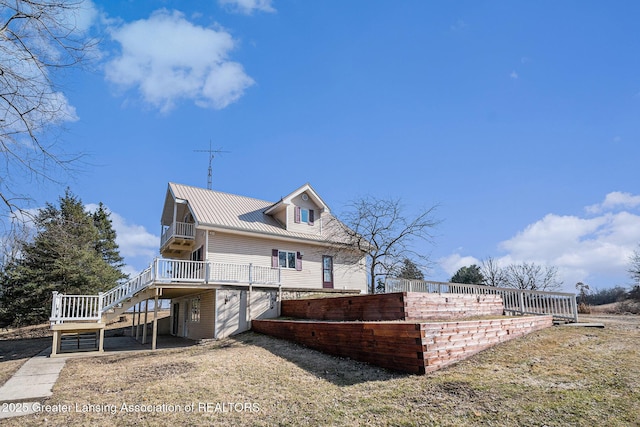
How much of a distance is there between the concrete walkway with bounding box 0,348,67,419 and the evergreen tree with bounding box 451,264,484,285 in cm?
3196

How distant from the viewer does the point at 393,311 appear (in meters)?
10.3

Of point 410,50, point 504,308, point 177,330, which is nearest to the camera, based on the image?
point 410,50

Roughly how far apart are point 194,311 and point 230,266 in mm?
4155

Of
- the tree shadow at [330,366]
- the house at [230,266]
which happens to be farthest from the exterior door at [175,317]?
the tree shadow at [330,366]

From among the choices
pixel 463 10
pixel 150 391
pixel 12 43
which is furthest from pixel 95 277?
pixel 463 10

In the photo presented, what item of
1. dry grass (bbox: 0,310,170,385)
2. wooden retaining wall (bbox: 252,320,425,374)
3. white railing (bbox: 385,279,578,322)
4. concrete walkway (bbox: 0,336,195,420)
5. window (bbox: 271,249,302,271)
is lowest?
dry grass (bbox: 0,310,170,385)

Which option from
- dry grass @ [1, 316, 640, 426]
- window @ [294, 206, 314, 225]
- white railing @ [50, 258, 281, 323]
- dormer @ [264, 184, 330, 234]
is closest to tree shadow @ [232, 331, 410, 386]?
dry grass @ [1, 316, 640, 426]

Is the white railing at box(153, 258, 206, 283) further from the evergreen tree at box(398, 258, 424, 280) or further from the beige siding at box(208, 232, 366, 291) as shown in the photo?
the evergreen tree at box(398, 258, 424, 280)

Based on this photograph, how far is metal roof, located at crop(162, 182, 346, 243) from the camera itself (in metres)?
17.8

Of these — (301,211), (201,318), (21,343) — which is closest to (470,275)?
(301,211)

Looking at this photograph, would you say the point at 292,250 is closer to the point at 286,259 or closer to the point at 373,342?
the point at 286,259

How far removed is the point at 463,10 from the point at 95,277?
28.2m

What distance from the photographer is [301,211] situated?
21000 mm

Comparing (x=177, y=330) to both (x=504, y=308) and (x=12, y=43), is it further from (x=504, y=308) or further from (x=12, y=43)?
(x=12, y=43)
